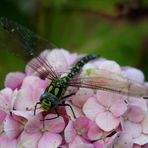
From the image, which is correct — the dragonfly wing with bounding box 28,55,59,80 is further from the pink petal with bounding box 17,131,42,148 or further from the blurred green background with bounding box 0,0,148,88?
the blurred green background with bounding box 0,0,148,88

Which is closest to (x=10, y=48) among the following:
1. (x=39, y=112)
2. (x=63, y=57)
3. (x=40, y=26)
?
(x=63, y=57)

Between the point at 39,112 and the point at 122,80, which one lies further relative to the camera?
the point at 122,80

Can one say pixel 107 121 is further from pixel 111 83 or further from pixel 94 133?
pixel 111 83

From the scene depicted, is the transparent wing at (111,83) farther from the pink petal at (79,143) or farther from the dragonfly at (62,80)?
the pink petal at (79,143)

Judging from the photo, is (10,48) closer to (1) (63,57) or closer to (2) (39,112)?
(1) (63,57)

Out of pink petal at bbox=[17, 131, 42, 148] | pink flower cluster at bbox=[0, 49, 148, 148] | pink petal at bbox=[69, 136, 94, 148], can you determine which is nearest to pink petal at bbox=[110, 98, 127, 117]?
pink flower cluster at bbox=[0, 49, 148, 148]
